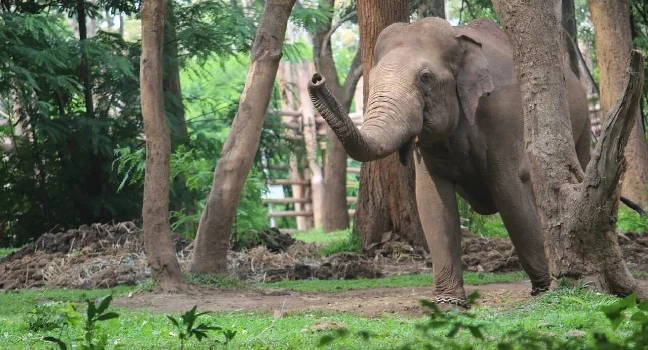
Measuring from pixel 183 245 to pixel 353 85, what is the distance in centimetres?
1079

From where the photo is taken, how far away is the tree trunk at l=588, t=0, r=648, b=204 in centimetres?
1905

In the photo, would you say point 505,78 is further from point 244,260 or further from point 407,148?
point 244,260

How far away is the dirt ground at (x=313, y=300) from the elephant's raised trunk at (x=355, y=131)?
Result: 145 cm

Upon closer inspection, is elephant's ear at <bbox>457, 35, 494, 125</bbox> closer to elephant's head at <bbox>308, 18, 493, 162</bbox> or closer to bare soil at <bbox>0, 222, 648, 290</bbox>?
elephant's head at <bbox>308, 18, 493, 162</bbox>

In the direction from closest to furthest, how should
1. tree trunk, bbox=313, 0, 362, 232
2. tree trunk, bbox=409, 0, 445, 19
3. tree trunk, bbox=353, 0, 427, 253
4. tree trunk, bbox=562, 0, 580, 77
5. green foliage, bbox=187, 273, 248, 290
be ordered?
green foliage, bbox=187, 273, 248, 290 < tree trunk, bbox=353, 0, 427, 253 < tree trunk, bbox=409, 0, 445, 19 < tree trunk, bbox=562, 0, 580, 77 < tree trunk, bbox=313, 0, 362, 232

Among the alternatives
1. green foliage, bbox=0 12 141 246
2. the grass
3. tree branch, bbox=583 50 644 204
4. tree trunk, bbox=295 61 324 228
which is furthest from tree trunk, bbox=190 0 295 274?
tree trunk, bbox=295 61 324 228

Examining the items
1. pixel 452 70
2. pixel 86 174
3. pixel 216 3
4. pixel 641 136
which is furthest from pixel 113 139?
pixel 452 70

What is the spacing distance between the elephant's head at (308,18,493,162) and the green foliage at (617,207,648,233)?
6.88 metres

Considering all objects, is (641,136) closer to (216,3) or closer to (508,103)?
(216,3)

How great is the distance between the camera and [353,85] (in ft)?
84.3

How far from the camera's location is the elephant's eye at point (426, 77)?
980cm

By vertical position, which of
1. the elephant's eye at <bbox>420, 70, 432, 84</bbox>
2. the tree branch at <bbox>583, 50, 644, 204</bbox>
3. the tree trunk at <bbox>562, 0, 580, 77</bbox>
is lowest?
the tree branch at <bbox>583, 50, 644, 204</bbox>

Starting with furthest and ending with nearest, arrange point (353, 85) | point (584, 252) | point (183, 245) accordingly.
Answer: point (353, 85), point (183, 245), point (584, 252)

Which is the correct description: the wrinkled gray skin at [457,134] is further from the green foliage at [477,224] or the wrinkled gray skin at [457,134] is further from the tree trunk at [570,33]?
the tree trunk at [570,33]
